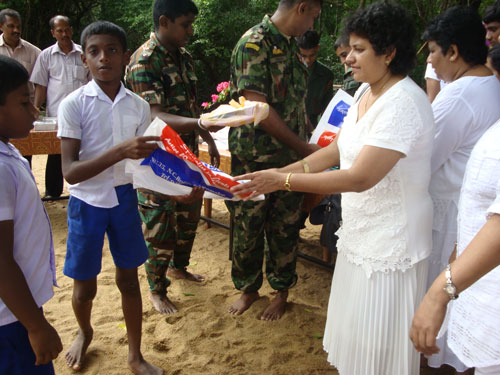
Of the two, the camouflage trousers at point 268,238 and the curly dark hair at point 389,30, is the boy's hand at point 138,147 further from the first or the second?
the camouflage trousers at point 268,238

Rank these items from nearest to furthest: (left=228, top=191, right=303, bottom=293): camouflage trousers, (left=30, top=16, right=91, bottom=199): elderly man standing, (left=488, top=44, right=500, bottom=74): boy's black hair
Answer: (left=488, top=44, right=500, bottom=74): boy's black hair < (left=228, top=191, right=303, bottom=293): camouflage trousers < (left=30, top=16, right=91, bottom=199): elderly man standing

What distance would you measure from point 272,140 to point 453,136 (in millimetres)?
1328

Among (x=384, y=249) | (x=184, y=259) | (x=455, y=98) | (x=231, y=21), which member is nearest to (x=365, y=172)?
(x=384, y=249)

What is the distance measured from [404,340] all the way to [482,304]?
0.60 meters

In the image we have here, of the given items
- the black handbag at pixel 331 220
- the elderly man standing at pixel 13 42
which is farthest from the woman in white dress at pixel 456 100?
the elderly man standing at pixel 13 42

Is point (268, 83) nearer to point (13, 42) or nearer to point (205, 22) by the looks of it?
point (13, 42)

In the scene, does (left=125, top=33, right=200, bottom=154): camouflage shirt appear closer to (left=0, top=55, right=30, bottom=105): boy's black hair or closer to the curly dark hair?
(left=0, top=55, right=30, bottom=105): boy's black hair

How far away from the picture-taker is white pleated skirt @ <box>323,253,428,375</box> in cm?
210

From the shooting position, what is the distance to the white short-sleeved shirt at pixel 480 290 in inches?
60.4

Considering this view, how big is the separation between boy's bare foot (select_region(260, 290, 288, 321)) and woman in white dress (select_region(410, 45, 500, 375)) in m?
1.93

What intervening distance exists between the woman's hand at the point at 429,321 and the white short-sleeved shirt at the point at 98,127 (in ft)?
5.64

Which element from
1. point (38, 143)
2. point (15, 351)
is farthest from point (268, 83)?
point (38, 143)

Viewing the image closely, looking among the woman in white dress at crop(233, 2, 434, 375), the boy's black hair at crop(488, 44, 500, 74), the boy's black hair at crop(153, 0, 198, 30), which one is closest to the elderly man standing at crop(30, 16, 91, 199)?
the boy's black hair at crop(153, 0, 198, 30)

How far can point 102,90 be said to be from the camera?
2457mm
